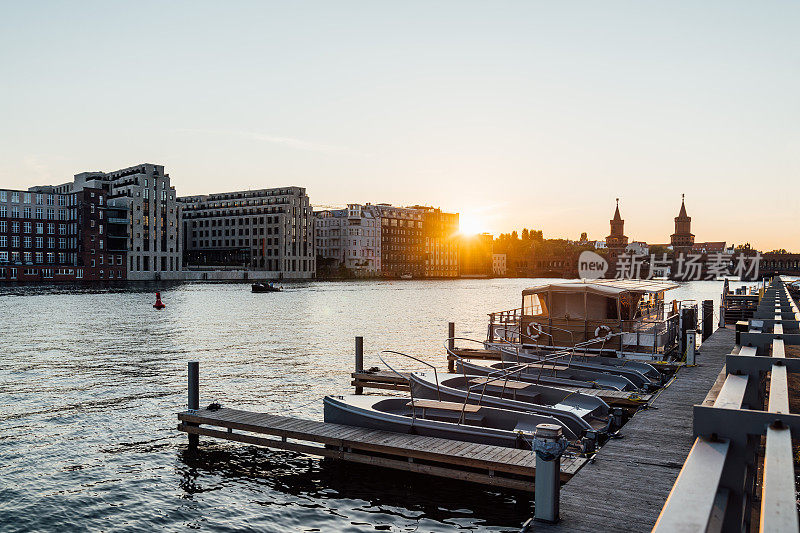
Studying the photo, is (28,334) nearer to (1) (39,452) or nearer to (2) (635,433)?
(1) (39,452)

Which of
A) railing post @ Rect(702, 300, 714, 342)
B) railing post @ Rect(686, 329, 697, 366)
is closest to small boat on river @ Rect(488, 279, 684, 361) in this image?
railing post @ Rect(686, 329, 697, 366)

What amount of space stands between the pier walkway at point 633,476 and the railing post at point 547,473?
0.70 ft

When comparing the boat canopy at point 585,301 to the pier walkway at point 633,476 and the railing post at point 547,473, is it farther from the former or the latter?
the railing post at point 547,473

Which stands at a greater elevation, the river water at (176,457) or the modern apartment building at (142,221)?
the modern apartment building at (142,221)

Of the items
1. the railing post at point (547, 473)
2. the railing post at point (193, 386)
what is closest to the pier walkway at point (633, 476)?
the railing post at point (547, 473)

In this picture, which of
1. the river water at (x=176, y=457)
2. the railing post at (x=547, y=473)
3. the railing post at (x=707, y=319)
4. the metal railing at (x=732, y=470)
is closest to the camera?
the metal railing at (x=732, y=470)

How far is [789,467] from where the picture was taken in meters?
3.65

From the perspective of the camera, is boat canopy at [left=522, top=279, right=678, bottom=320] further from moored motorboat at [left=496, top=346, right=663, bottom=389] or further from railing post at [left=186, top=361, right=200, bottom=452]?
railing post at [left=186, top=361, right=200, bottom=452]

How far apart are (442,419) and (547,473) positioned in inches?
378

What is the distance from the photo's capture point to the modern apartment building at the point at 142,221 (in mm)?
183375

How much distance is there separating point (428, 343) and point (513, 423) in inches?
1430

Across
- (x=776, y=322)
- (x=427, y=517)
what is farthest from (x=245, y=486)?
(x=776, y=322)

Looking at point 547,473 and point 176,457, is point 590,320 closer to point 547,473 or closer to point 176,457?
point 176,457

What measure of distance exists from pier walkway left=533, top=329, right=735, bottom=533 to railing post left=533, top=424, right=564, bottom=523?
212 mm
